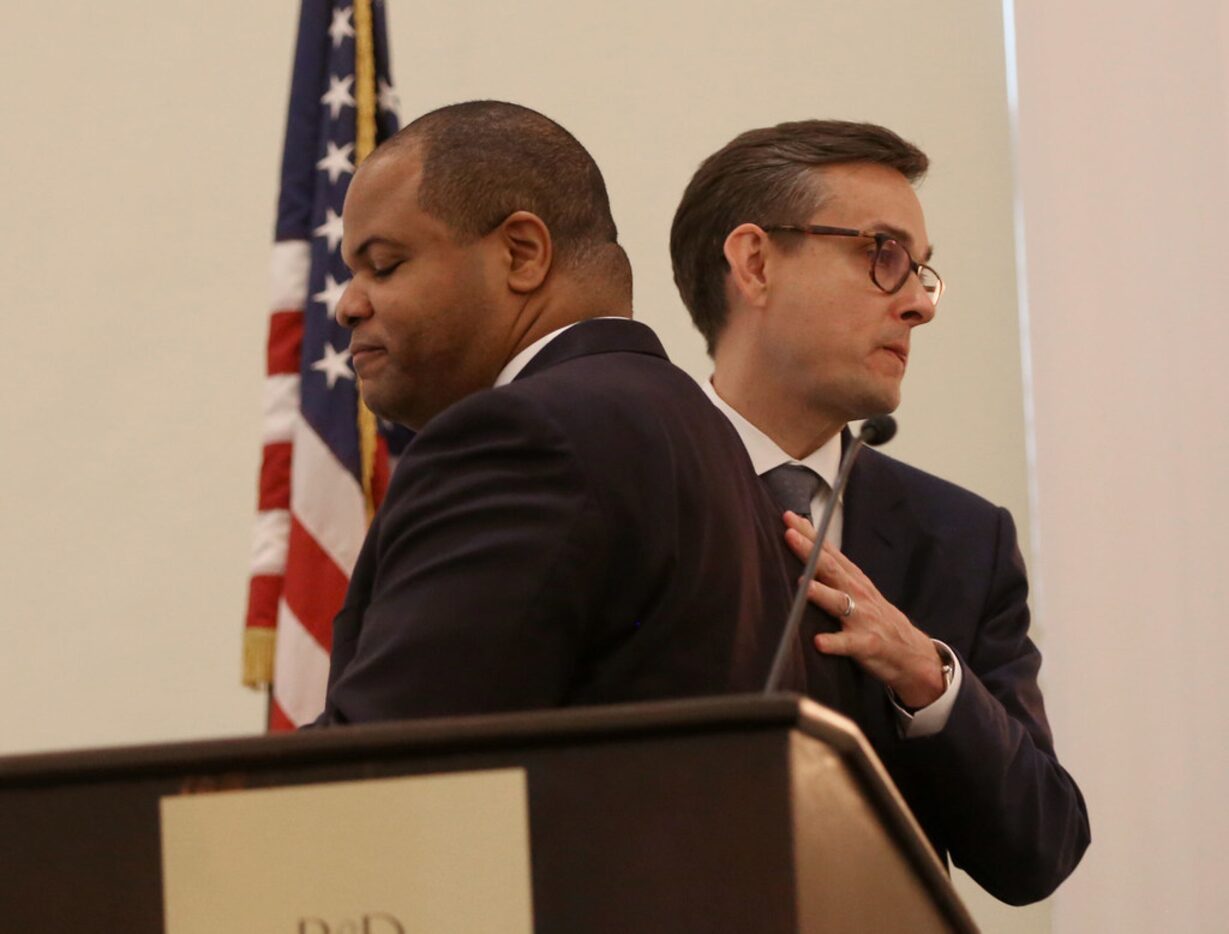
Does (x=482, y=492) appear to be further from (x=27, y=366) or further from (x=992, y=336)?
(x=27, y=366)

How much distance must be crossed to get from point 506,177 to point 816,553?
72cm

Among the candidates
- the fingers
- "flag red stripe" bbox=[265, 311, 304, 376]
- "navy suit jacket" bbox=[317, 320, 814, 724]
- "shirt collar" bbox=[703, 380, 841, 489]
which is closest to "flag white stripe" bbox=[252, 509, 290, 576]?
"flag red stripe" bbox=[265, 311, 304, 376]

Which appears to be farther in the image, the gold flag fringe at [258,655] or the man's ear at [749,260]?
the gold flag fringe at [258,655]

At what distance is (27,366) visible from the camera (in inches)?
174

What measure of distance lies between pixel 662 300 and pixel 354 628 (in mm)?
2814

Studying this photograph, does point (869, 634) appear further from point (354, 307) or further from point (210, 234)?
point (210, 234)

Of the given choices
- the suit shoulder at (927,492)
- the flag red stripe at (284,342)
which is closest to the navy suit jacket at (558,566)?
the suit shoulder at (927,492)

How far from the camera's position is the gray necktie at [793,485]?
235 centimetres

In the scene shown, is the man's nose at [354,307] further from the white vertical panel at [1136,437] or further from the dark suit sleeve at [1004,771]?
the white vertical panel at [1136,437]

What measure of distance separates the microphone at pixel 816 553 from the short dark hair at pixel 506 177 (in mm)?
324

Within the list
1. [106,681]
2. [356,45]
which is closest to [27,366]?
[106,681]

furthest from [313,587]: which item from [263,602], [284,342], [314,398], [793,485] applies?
[793,485]

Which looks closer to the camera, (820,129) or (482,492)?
(482,492)

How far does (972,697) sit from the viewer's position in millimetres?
1956
